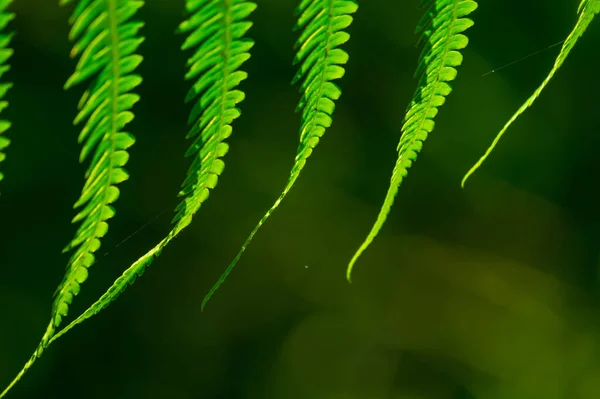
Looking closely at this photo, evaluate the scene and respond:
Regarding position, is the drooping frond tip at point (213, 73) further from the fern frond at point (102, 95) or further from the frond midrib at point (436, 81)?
the frond midrib at point (436, 81)

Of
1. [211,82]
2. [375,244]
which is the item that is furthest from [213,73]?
[375,244]

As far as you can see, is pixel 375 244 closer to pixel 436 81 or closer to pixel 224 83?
pixel 436 81

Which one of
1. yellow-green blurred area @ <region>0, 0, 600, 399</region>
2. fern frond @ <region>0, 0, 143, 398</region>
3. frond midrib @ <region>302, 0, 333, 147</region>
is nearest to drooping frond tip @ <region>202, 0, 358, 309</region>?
frond midrib @ <region>302, 0, 333, 147</region>

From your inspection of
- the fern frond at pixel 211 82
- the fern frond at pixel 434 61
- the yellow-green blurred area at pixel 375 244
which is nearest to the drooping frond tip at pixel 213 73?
the fern frond at pixel 211 82

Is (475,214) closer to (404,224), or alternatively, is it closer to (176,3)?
(404,224)

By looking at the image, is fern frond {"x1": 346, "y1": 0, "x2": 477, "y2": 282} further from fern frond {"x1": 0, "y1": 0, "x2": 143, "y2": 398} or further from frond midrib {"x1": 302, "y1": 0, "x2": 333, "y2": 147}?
fern frond {"x1": 0, "y1": 0, "x2": 143, "y2": 398}

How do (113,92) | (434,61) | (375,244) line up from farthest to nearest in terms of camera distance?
(375,244), (434,61), (113,92)
